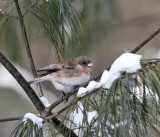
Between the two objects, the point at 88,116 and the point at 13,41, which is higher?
the point at 13,41

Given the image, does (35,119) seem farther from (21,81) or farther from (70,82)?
(70,82)

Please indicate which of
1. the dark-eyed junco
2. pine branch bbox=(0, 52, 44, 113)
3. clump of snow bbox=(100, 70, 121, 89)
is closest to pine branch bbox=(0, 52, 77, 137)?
pine branch bbox=(0, 52, 44, 113)

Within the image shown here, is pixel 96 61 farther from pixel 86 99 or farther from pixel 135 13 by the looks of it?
pixel 86 99

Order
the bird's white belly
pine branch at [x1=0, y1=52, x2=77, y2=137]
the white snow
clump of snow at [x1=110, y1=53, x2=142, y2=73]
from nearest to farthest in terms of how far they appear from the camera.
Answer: clump of snow at [x1=110, y1=53, x2=142, y2=73] < the white snow < pine branch at [x1=0, y1=52, x2=77, y2=137] < the bird's white belly

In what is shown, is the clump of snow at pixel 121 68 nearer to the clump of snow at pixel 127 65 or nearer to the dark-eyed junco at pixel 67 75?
the clump of snow at pixel 127 65

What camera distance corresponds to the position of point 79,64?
1738mm

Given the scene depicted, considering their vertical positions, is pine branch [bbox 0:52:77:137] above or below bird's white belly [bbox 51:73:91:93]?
above

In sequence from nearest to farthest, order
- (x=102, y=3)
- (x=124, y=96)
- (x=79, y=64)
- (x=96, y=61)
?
(x=124, y=96) < (x=79, y=64) < (x=102, y=3) < (x=96, y=61)

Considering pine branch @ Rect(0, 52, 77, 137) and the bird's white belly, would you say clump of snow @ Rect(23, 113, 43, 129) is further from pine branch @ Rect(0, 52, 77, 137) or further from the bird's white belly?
the bird's white belly

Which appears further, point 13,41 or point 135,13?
point 135,13

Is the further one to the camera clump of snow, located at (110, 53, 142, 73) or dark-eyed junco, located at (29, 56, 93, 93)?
dark-eyed junco, located at (29, 56, 93, 93)

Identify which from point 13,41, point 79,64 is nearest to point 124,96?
point 79,64

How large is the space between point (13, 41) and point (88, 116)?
1.24m

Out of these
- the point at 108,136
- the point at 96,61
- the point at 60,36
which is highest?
the point at 60,36
